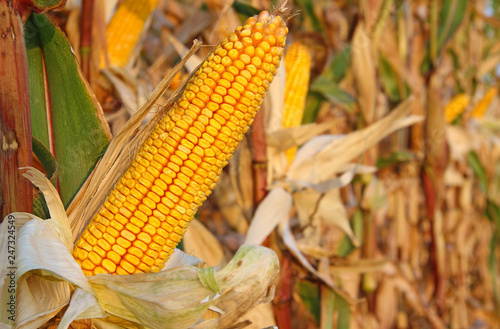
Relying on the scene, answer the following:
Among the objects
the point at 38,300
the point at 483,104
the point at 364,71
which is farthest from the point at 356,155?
the point at 483,104

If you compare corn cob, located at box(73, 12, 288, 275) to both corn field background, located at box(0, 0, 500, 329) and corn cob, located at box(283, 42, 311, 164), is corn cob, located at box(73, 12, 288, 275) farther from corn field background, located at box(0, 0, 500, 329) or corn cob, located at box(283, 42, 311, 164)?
corn cob, located at box(283, 42, 311, 164)

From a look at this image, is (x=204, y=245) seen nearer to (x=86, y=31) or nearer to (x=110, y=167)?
(x=110, y=167)

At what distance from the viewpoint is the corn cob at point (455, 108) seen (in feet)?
9.36

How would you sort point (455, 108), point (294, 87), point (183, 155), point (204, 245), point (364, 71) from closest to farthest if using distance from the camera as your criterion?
point (183, 155) < point (204, 245) < point (294, 87) < point (364, 71) < point (455, 108)

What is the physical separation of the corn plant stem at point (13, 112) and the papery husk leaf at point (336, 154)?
917 millimetres

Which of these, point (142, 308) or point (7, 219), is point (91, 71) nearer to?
point (7, 219)

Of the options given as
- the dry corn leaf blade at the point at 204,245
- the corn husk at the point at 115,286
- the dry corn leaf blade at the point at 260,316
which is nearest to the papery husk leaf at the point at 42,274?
the corn husk at the point at 115,286

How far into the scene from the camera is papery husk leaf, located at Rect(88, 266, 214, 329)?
2.45ft

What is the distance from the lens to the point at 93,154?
958mm

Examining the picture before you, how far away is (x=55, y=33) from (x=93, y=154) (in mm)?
261

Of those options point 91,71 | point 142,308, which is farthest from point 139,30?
point 142,308

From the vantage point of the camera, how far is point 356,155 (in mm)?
1645

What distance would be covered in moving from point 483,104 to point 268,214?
2493 mm

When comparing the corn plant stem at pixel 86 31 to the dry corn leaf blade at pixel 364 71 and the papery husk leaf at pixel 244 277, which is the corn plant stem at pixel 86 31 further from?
the dry corn leaf blade at pixel 364 71
